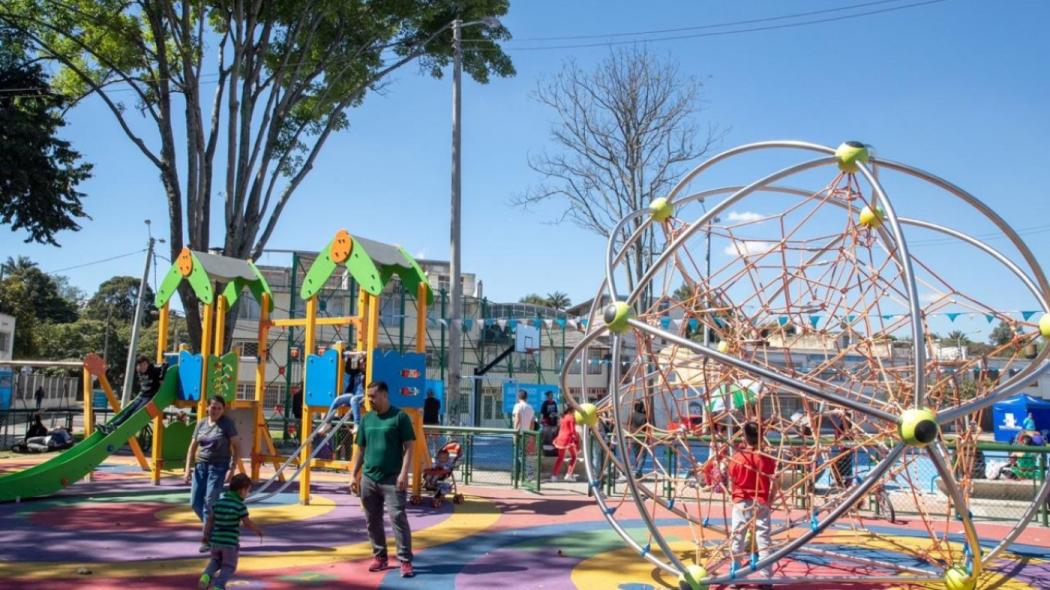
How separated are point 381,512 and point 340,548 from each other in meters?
1.36

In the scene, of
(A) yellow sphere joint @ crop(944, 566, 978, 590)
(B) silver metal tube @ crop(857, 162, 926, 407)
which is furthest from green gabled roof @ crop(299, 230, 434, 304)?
(A) yellow sphere joint @ crop(944, 566, 978, 590)

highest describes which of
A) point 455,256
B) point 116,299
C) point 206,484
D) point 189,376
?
point 116,299

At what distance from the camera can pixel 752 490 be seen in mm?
7145

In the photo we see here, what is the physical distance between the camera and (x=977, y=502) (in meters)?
12.9

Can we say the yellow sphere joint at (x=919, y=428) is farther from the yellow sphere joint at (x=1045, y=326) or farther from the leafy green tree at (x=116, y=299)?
the leafy green tree at (x=116, y=299)

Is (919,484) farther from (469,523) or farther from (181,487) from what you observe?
(181,487)

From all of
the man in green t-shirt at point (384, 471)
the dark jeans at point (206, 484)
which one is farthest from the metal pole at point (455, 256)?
the man in green t-shirt at point (384, 471)

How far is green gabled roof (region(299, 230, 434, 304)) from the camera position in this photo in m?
11.6

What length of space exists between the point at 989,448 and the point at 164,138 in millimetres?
17419

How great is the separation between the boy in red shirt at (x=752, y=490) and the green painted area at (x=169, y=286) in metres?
10.5

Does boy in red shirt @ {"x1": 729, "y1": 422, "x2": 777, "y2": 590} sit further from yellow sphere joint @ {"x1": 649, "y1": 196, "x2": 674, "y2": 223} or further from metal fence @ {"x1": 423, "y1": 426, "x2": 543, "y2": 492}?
metal fence @ {"x1": 423, "y1": 426, "x2": 543, "y2": 492}

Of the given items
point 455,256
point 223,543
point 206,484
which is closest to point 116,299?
point 455,256

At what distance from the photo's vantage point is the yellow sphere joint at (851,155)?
6328 millimetres

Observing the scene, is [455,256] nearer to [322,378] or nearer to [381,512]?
[322,378]
